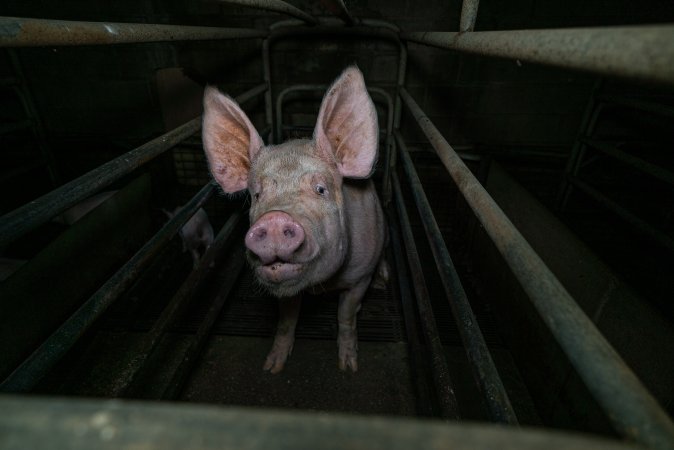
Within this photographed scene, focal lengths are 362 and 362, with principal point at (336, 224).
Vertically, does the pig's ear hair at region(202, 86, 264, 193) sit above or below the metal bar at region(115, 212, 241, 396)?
above

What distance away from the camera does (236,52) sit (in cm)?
461

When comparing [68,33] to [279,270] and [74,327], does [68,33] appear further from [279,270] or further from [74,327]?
[279,270]

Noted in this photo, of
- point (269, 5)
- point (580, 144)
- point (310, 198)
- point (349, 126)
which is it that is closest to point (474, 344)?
point (310, 198)

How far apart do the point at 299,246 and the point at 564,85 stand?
15.3 feet

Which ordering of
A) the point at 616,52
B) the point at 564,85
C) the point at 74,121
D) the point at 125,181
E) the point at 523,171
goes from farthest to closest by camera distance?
1. the point at 125,181
2. the point at 74,121
3. the point at 523,171
4. the point at 564,85
5. the point at 616,52

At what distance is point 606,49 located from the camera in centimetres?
54

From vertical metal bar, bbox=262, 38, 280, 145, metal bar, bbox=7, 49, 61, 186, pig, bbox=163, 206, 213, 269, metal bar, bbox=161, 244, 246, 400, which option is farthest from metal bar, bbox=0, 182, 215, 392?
metal bar, bbox=7, 49, 61, 186

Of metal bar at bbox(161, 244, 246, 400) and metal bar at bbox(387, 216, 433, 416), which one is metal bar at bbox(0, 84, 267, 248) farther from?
metal bar at bbox(387, 216, 433, 416)

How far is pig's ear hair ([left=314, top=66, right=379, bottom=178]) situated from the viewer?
1.88m

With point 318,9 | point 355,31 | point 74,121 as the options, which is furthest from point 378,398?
point 74,121

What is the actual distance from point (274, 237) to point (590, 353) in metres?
1.07

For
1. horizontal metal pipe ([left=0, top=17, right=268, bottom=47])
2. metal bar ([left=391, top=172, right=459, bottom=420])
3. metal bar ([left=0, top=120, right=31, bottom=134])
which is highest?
horizontal metal pipe ([left=0, top=17, right=268, bottom=47])

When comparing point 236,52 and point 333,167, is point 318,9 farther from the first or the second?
point 333,167

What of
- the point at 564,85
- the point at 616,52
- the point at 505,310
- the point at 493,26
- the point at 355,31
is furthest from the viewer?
the point at 564,85
